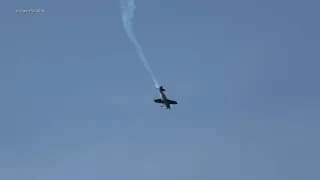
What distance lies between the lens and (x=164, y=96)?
480ft
